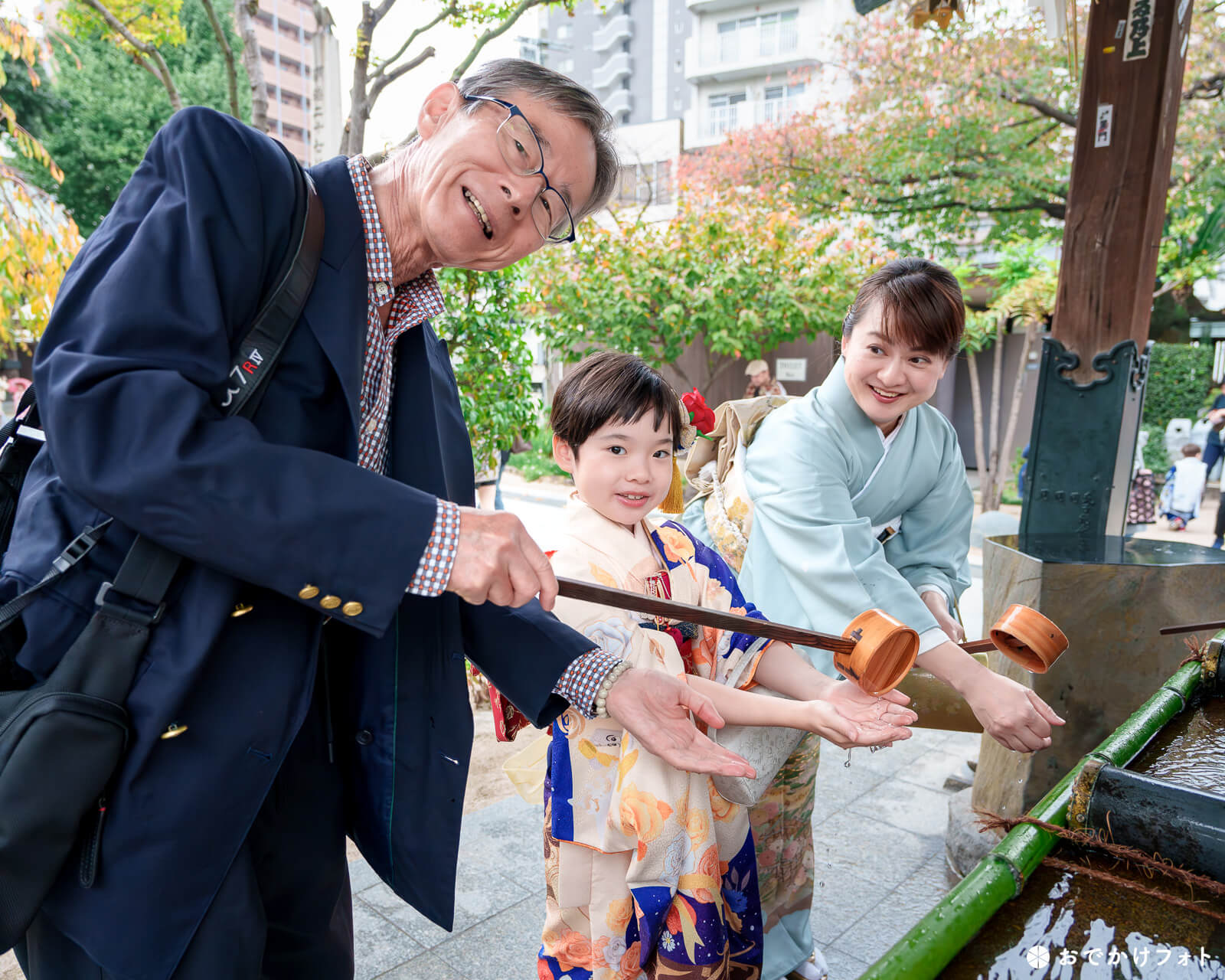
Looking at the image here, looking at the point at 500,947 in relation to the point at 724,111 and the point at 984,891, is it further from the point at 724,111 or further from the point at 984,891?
the point at 724,111

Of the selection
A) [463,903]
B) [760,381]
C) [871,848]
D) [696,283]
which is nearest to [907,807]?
[871,848]

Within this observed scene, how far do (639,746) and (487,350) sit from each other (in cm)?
322

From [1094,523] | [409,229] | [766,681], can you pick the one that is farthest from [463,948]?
[1094,523]

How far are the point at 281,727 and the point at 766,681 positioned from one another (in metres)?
1.16

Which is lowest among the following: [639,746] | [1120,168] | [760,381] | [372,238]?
[639,746]

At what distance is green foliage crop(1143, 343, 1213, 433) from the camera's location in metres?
14.3

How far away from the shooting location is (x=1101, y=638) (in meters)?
2.83

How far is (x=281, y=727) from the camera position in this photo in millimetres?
1178

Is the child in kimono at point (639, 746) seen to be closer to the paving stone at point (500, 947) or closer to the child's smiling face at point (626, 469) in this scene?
the child's smiling face at point (626, 469)

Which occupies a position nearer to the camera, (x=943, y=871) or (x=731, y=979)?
(x=731, y=979)

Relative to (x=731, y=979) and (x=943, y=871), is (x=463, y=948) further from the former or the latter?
(x=943, y=871)

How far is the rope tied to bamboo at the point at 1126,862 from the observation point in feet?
3.60

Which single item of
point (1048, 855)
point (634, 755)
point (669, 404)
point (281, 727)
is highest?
point (669, 404)

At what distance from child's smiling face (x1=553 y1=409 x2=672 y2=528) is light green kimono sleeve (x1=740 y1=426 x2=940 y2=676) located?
28 cm
